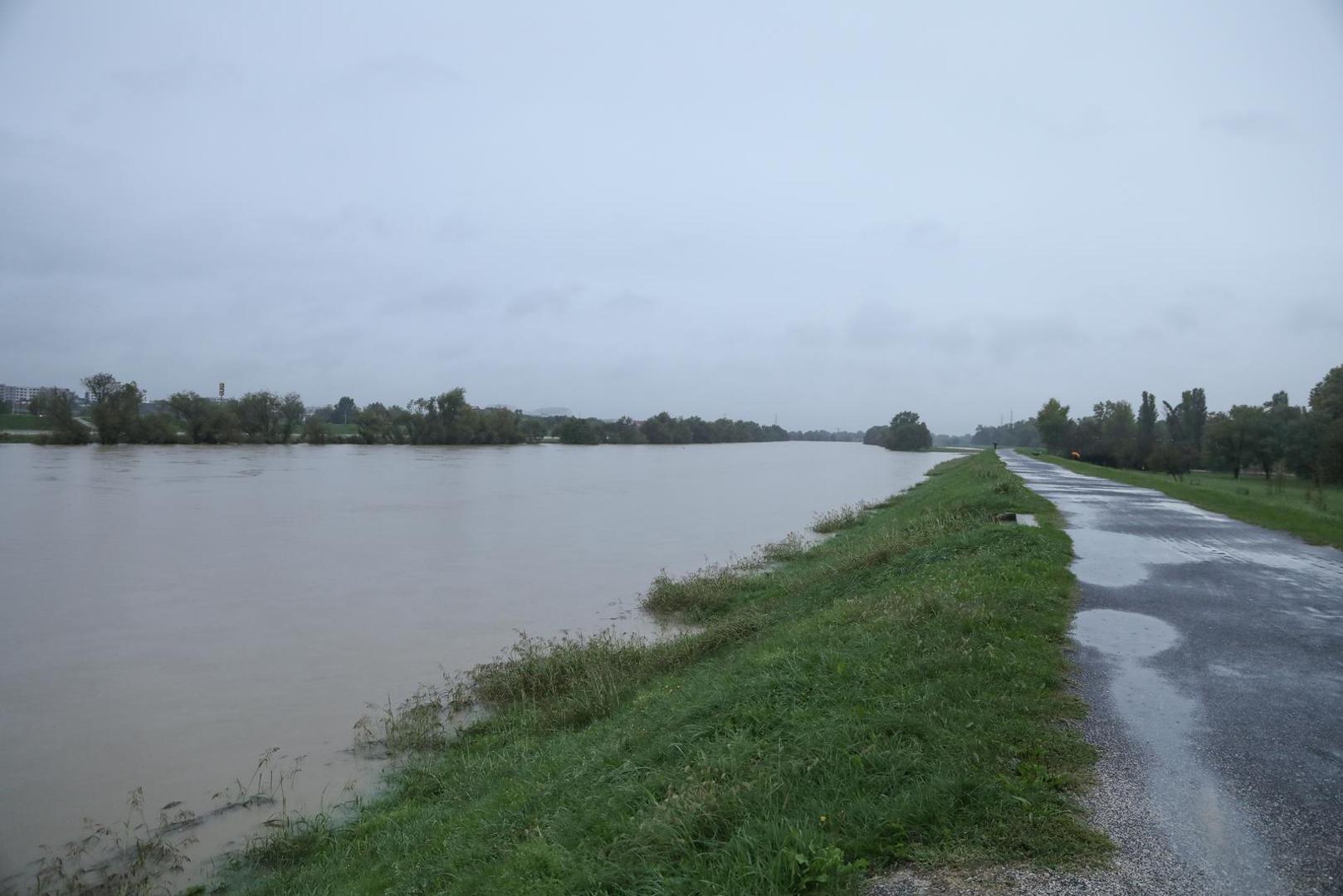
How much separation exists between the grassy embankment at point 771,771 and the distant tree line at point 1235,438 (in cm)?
3632

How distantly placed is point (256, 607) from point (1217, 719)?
16623 millimetres

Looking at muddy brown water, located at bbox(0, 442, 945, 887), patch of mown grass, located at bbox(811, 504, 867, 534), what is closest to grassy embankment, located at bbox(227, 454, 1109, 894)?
muddy brown water, located at bbox(0, 442, 945, 887)

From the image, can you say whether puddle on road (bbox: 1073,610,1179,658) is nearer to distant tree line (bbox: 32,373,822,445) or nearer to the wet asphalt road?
the wet asphalt road

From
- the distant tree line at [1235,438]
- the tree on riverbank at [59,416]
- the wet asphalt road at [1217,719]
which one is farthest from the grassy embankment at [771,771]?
the tree on riverbank at [59,416]

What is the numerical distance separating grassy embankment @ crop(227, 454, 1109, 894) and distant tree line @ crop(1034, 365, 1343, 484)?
36.3m

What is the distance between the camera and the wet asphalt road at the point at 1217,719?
3.28 m

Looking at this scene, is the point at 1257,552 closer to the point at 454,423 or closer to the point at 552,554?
the point at 552,554

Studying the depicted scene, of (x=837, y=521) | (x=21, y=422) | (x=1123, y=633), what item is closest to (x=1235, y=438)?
(x=837, y=521)

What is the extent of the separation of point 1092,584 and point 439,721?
878 cm

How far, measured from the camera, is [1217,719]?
4863 millimetres

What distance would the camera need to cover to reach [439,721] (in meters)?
9.45

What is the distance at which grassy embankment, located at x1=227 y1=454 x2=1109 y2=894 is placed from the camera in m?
3.52

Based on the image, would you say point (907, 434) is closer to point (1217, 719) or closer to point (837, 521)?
point (837, 521)

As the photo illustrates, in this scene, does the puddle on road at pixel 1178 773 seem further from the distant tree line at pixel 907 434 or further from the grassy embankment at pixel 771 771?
the distant tree line at pixel 907 434
